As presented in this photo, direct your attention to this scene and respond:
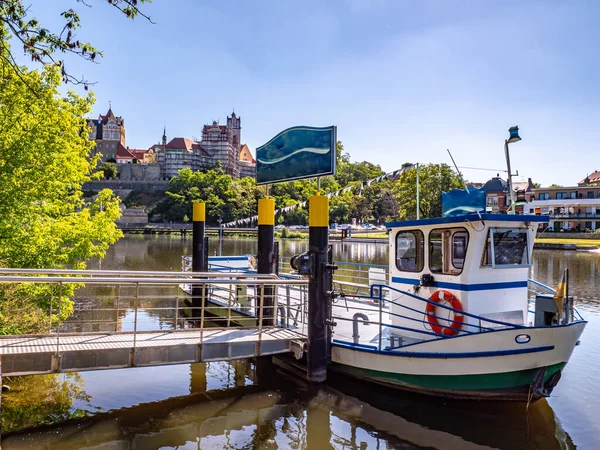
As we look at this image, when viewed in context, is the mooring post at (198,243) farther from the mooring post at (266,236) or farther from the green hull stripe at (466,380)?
the green hull stripe at (466,380)

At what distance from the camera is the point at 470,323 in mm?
9133

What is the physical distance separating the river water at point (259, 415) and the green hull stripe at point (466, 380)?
42cm

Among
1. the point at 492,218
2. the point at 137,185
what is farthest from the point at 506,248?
the point at 137,185

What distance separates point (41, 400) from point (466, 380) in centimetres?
791

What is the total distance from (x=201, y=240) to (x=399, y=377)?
954cm

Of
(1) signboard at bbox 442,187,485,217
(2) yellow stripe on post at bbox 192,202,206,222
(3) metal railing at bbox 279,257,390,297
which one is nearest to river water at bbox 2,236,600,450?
(3) metal railing at bbox 279,257,390,297

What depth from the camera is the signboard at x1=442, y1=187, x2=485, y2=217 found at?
31.2 feet

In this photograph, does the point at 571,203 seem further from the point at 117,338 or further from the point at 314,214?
the point at 117,338

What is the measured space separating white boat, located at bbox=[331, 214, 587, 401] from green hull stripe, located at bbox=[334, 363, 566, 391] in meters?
0.02

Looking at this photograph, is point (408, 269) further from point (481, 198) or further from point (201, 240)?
point (201, 240)

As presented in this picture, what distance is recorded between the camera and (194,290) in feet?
56.0

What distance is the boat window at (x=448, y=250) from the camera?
927 cm

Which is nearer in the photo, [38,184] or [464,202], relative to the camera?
[464,202]

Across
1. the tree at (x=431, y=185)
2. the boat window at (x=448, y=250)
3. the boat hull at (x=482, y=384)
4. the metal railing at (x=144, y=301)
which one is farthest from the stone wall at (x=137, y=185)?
the boat hull at (x=482, y=384)
